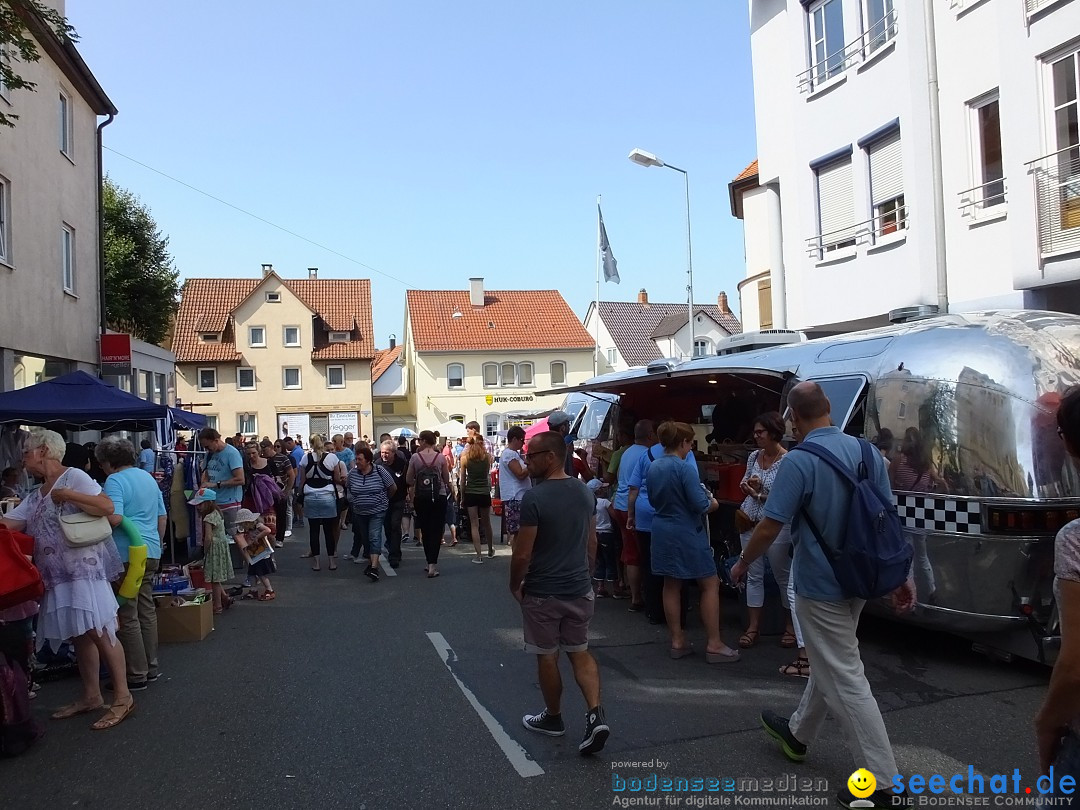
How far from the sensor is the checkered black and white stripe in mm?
6121

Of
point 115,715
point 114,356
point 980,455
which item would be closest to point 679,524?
point 980,455

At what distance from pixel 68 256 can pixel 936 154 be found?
51.8ft

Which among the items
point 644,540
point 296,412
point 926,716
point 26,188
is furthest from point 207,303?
point 926,716

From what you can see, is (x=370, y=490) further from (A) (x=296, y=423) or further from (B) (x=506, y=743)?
(A) (x=296, y=423)

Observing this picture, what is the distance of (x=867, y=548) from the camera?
4.02 m

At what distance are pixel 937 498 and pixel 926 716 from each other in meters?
1.62

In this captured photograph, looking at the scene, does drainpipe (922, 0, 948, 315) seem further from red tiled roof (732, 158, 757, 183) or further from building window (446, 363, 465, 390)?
building window (446, 363, 465, 390)

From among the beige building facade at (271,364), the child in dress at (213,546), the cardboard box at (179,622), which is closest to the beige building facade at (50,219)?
the child in dress at (213,546)

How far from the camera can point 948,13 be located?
13.5m

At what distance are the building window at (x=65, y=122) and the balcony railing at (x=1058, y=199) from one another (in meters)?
16.9

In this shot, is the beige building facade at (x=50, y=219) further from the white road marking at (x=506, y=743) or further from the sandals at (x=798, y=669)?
the sandals at (x=798, y=669)

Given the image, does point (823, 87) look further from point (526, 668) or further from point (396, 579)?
point (526, 668)

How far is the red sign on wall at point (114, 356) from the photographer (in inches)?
757

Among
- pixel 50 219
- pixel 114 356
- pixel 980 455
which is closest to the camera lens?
pixel 980 455
